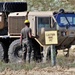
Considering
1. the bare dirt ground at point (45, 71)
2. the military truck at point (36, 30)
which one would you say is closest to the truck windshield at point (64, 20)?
the military truck at point (36, 30)

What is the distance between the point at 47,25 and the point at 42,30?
1.84ft

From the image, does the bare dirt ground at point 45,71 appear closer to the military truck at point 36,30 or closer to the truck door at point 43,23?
the military truck at point 36,30

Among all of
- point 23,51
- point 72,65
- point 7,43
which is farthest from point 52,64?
point 7,43

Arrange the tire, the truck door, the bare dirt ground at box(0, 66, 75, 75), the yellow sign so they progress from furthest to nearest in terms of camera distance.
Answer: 1. the tire
2. the truck door
3. the yellow sign
4. the bare dirt ground at box(0, 66, 75, 75)

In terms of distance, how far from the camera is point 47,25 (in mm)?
19188

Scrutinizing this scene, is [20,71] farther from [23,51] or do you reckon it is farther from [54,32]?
[23,51]

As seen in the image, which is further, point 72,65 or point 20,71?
point 72,65

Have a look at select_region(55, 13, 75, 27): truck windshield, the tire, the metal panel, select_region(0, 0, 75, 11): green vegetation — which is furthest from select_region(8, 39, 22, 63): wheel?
select_region(0, 0, 75, 11): green vegetation

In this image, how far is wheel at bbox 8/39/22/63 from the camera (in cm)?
1955

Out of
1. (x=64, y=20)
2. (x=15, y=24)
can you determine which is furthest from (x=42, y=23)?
(x=15, y=24)

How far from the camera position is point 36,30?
19266 mm

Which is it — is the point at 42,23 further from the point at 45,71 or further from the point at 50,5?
the point at 50,5

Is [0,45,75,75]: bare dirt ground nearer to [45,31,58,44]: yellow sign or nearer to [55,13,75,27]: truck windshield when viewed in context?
[45,31,58,44]: yellow sign

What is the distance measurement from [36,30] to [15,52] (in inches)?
54.1
